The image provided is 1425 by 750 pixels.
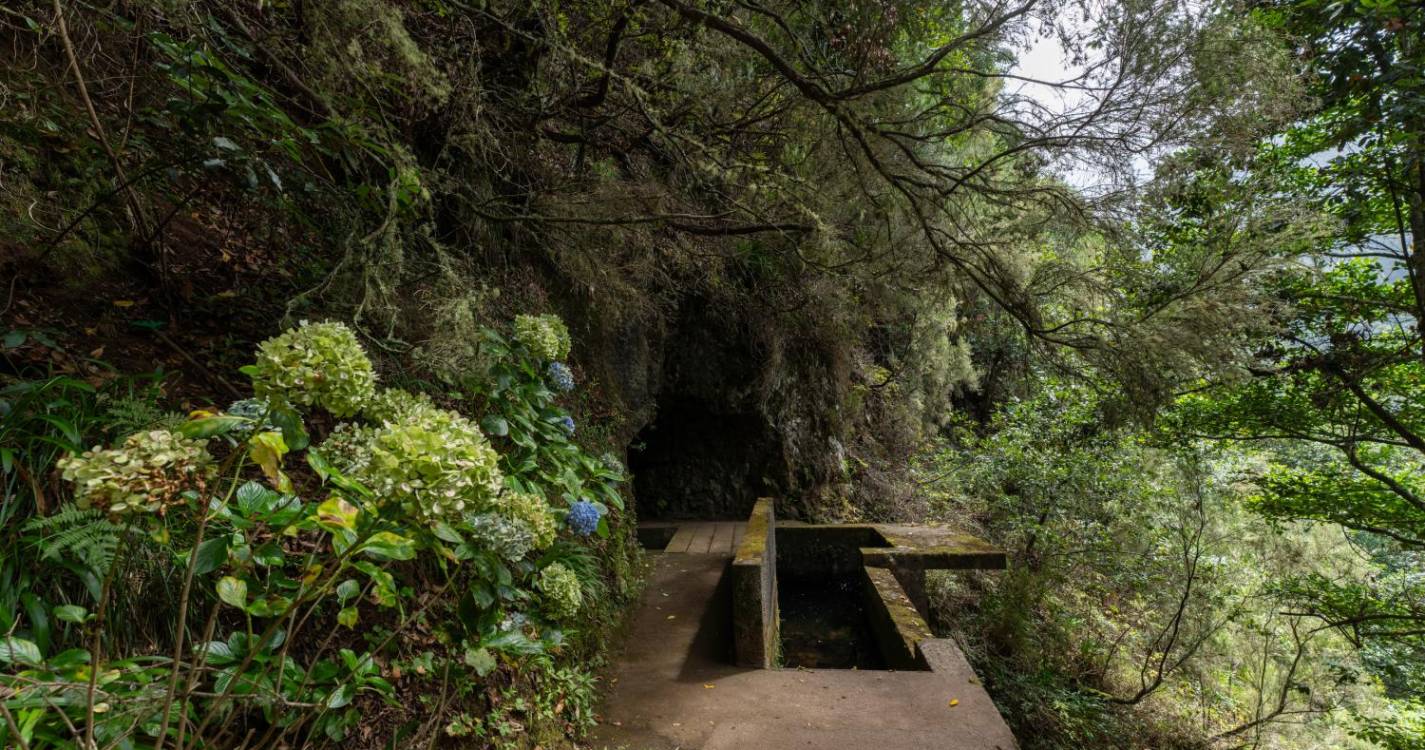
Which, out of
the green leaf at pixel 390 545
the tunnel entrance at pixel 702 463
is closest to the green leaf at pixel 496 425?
the green leaf at pixel 390 545

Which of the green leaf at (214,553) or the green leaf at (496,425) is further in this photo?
the green leaf at (496,425)

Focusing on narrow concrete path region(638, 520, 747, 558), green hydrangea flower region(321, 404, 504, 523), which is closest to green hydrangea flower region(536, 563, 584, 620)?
green hydrangea flower region(321, 404, 504, 523)

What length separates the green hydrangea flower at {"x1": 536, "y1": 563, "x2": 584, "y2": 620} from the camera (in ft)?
7.82

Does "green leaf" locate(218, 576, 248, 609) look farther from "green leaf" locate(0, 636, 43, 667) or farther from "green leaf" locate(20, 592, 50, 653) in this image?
"green leaf" locate(20, 592, 50, 653)

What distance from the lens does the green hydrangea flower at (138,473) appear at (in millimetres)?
926

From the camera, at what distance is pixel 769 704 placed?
3373 millimetres

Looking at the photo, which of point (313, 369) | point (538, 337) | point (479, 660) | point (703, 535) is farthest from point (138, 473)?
point (703, 535)

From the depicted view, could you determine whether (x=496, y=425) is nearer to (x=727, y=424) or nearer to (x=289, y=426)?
(x=289, y=426)

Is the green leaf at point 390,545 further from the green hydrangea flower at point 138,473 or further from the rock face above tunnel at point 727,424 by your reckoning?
the rock face above tunnel at point 727,424

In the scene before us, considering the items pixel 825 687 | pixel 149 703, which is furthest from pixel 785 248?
pixel 149 703

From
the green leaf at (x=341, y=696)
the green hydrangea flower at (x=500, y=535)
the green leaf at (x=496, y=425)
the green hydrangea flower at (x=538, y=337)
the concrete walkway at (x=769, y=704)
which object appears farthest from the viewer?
the concrete walkway at (x=769, y=704)

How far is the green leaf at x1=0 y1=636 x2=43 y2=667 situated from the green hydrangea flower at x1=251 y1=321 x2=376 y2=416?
671 millimetres

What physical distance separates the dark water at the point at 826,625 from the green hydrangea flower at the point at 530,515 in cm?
427

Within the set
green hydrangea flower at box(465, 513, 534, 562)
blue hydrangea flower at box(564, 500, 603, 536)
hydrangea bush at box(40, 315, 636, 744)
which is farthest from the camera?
blue hydrangea flower at box(564, 500, 603, 536)
